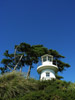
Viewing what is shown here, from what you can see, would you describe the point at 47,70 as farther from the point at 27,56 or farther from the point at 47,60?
the point at 27,56

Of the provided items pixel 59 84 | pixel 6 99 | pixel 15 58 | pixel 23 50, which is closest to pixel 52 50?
pixel 23 50

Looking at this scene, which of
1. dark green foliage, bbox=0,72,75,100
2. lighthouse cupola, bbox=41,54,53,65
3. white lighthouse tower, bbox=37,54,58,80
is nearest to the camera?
dark green foliage, bbox=0,72,75,100

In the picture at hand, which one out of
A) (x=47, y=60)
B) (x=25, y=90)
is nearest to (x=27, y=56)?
(x=47, y=60)

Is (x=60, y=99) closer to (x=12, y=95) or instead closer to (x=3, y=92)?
(x=12, y=95)

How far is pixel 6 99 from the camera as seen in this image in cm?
799

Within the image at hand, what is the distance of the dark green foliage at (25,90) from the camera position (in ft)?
24.4

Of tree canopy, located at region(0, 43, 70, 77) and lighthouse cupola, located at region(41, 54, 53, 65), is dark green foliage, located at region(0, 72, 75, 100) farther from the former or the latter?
tree canopy, located at region(0, 43, 70, 77)

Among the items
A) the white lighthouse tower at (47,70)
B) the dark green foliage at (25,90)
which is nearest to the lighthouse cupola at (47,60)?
the white lighthouse tower at (47,70)

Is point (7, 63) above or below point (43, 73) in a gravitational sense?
above

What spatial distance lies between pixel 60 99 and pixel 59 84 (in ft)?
13.1

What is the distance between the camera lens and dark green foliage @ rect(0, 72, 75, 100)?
7.43 meters

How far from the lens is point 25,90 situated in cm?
923

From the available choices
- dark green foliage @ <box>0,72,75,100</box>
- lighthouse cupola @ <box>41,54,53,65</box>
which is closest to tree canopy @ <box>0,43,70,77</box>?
lighthouse cupola @ <box>41,54,53,65</box>

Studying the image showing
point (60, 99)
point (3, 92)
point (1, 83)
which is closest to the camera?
point (60, 99)
